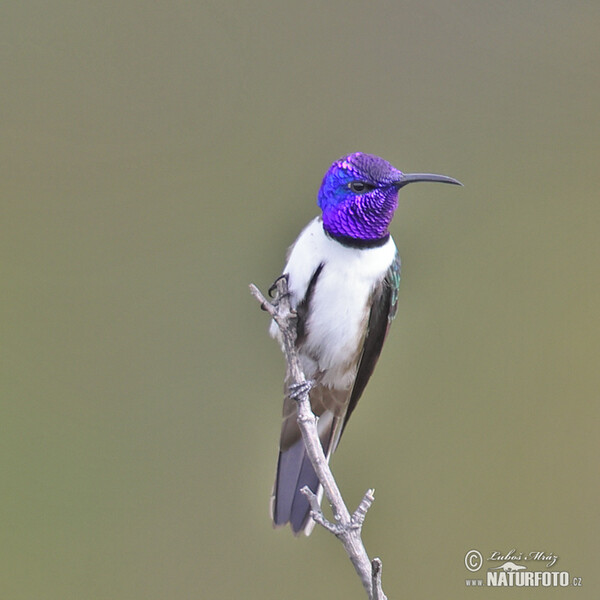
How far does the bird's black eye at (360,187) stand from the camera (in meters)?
1.66

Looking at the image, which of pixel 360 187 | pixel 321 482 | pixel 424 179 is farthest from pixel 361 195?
pixel 321 482

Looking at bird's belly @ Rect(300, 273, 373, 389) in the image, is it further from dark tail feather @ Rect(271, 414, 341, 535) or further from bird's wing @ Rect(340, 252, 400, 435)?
dark tail feather @ Rect(271, 414, 341, 535)

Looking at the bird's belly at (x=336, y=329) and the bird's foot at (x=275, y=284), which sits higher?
the bird's foot at (x=275, y=284)

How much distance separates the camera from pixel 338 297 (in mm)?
1863

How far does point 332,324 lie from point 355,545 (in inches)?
25.7

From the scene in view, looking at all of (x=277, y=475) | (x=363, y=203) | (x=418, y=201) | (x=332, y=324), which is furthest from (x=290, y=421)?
(x=418, y=201)

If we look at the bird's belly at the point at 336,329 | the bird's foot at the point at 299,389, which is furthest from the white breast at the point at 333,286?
the bird's foot at the point at 299,389

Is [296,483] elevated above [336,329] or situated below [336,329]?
below

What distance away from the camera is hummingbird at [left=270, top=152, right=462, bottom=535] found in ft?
5.51

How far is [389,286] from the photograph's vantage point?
1927 mm

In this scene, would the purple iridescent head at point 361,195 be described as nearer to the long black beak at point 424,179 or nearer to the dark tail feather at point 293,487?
the long black beak at point 424,179

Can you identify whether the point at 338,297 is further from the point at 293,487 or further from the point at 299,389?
the point at 293,487

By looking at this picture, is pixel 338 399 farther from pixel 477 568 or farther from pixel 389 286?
pixel 477 568

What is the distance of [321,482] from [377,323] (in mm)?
603
